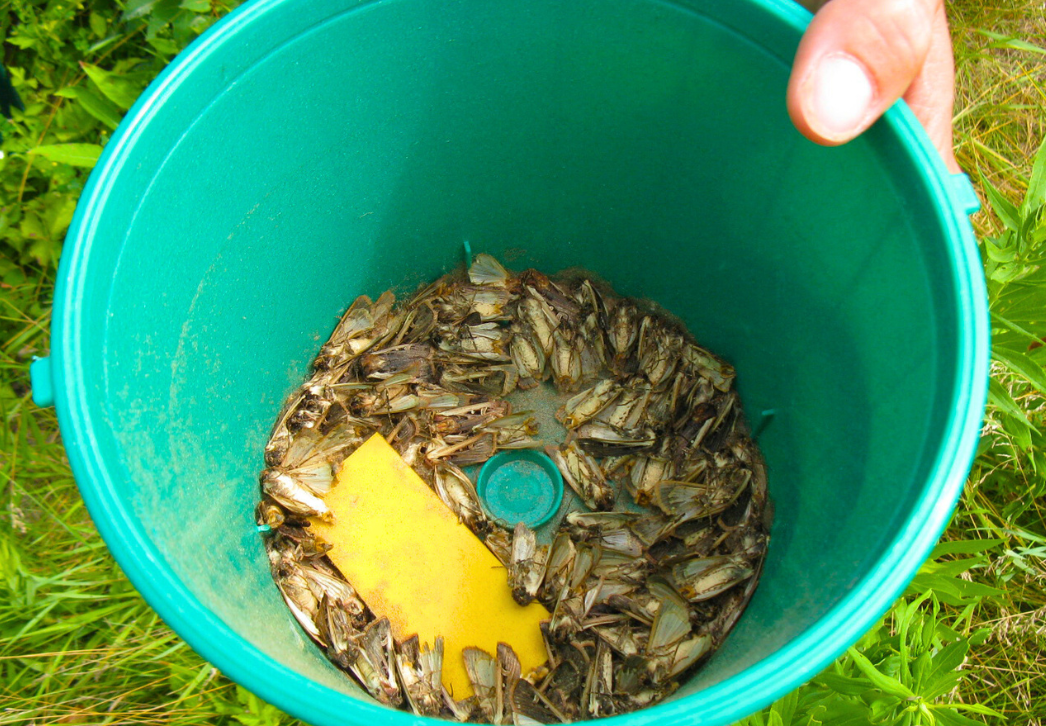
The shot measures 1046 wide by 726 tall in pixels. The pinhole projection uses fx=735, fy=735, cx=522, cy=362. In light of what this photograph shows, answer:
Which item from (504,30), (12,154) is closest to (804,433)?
(504,30)

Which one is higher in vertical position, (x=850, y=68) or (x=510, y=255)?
(x=850, y=68)

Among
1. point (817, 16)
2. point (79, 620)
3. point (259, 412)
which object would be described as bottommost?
point (79, 620)

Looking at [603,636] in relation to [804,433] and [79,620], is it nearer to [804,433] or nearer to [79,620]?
[804,433]

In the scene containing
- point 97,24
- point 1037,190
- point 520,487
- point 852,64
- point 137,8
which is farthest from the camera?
point 97,24

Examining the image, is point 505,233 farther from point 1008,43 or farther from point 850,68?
point 1008,43

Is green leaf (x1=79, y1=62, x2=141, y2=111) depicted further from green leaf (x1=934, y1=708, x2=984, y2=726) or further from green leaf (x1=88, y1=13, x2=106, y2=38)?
green leaf (x1=934, y1=708, x2=984, y2=726)

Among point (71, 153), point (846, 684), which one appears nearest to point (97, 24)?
point (71, 153)

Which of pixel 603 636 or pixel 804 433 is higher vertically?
pixel 804 433
